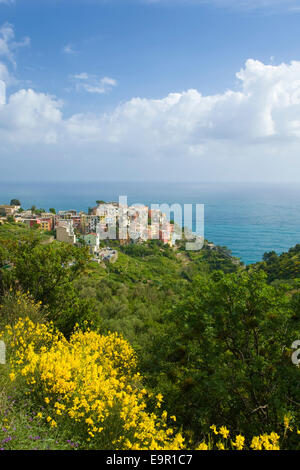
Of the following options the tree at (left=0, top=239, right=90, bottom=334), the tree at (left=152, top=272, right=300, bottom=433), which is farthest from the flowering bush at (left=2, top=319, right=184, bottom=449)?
the tree at (left=0, top=239, right=90, bottom=334)

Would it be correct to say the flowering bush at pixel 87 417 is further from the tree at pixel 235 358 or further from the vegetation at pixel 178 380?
the tree at pixel 235 358

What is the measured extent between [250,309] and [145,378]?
2529mm

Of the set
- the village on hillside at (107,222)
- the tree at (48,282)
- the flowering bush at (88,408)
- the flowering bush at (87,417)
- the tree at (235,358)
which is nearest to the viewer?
the flowering bush at (87,417)

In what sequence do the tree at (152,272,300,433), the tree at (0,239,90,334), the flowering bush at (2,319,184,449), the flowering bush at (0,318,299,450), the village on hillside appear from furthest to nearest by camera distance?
the village on hillside, the tree at (0,239,90,334), the tree at (152,272,300,433), the flowering bush at (2,319,184,449), the flowering bush at (0,318,299,450)

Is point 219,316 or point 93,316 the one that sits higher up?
point 219,316

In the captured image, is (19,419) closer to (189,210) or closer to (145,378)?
(145,378)

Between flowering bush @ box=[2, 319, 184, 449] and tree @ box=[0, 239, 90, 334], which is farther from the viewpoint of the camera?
tree @ box=[0, 239, 90, 334]

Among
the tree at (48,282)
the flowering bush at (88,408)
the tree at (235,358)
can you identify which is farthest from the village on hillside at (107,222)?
the flowering bush at (88,408)

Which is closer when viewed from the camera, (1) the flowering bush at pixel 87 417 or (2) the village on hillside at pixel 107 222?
(1) the flowering bush at pixel 87 417

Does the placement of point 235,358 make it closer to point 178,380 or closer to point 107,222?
point 178,380

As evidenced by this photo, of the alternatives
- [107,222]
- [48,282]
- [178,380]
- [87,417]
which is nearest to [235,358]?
[178,380]

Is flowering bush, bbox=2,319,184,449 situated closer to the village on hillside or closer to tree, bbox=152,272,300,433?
tree, bbox=152,272,300,433

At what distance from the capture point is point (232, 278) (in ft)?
16.3
